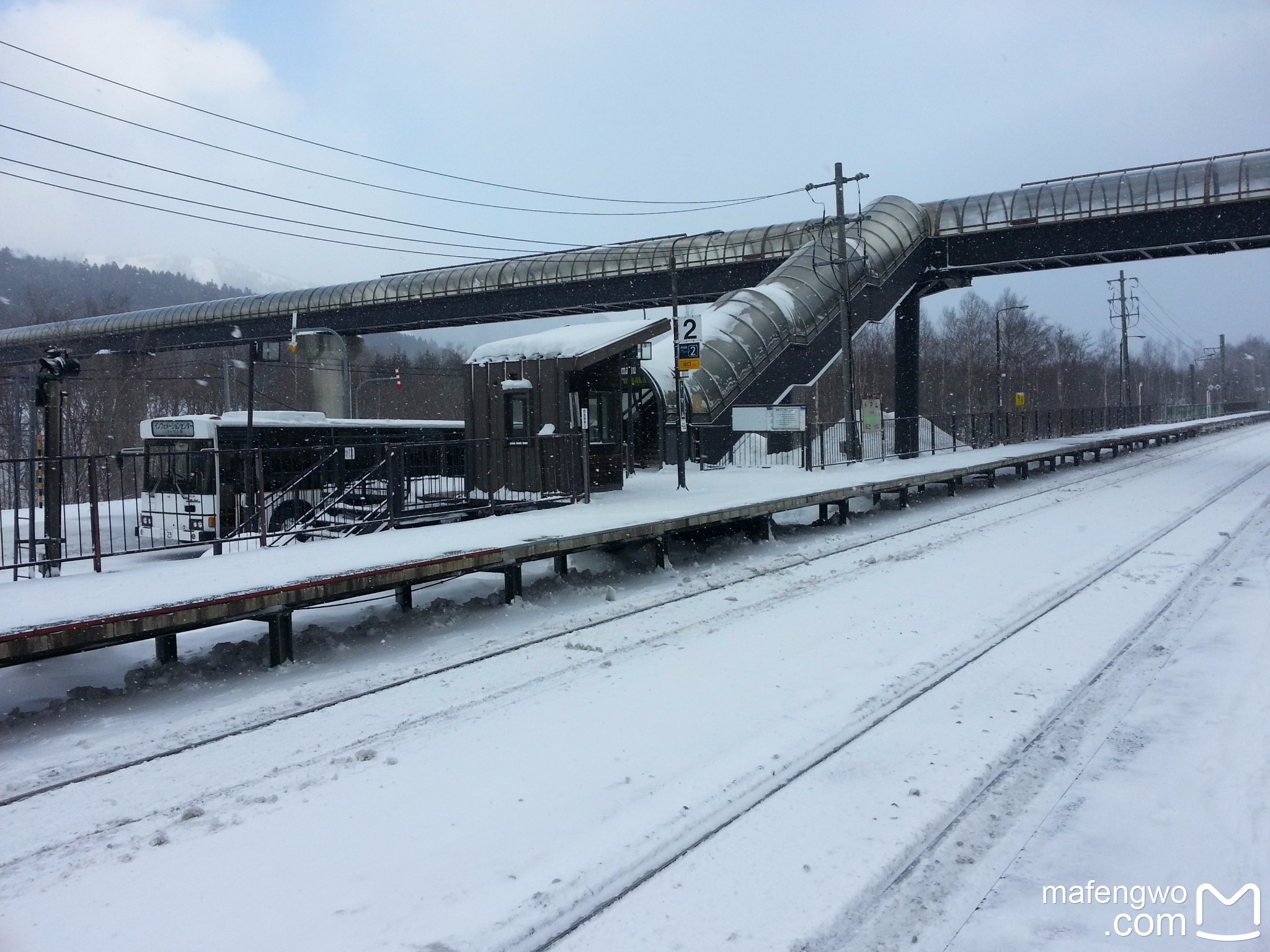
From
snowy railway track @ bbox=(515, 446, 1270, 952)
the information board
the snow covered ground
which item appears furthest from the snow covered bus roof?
snowy railway track @ bbox=(515, 446, 1270, 952)

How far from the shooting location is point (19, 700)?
6969 mm

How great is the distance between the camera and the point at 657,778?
16.6 ft

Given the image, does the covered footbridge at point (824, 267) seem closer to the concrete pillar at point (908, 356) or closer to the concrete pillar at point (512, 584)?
the concrete pillar at point (908, 356)

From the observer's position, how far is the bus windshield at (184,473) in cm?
1781

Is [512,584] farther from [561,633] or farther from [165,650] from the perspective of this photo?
[165,650]

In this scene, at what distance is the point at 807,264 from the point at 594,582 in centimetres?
2685

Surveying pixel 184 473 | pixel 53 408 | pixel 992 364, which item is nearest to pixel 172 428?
pixel 184 473

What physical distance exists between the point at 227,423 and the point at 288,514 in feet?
7.97

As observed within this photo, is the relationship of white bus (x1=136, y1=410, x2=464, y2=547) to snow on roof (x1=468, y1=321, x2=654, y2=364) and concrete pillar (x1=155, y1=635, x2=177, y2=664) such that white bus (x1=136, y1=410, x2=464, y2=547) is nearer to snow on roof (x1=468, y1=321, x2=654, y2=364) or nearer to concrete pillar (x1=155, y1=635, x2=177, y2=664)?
snow on roof (x1=468, y1=321, x2=654, y2=364)

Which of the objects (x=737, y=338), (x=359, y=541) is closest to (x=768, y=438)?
(x=737, y=338)

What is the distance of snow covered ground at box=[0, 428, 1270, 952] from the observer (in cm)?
373

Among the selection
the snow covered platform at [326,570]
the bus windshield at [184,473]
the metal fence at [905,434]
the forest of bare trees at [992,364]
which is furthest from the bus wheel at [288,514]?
the forest of bare trees at [992,364]

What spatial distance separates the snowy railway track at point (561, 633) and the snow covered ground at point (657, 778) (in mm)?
54

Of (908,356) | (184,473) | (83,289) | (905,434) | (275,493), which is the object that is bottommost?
(275,493)
